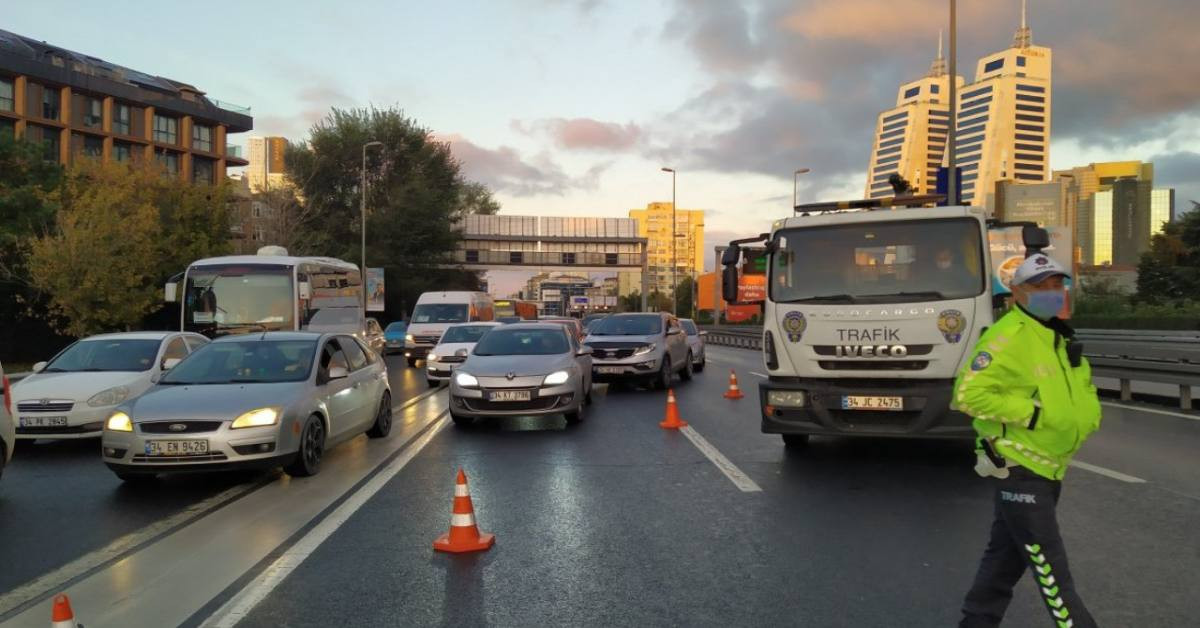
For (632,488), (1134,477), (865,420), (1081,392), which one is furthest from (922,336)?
(1081,392)

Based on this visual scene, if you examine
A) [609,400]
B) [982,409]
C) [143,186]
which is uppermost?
[143,186]

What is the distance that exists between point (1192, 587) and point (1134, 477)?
3707 millimetres

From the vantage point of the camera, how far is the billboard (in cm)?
4603

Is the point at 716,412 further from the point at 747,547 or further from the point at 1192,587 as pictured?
the point at 1192,587

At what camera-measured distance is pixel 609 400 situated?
16.2 metres

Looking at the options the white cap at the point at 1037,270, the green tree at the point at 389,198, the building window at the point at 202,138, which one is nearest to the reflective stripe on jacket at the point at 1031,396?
the white cap at the point at 1037,270

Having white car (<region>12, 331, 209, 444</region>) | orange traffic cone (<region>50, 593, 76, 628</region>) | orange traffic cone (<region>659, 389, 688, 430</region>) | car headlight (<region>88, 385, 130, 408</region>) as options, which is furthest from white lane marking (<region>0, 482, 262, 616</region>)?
orange traffic cone (<region>659, 389, 688, 430</region>)

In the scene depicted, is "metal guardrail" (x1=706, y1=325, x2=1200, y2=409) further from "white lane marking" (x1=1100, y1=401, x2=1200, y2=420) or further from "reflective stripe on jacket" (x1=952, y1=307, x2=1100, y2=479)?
"reflective stripe on jacket" (x1=952, y1=307, x2=1100, y2=479)

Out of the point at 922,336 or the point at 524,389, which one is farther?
the point at 524,389

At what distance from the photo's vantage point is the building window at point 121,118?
59044 mm

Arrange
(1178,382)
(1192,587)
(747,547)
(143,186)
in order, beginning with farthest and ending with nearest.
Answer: (143,186) < (1178,382) < (747,547) < (1192,587)

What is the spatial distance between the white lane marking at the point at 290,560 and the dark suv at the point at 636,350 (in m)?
9.37

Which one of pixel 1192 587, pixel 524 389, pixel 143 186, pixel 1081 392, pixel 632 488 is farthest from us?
pixel 143 186

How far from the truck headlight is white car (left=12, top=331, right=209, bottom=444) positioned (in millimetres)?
7443
